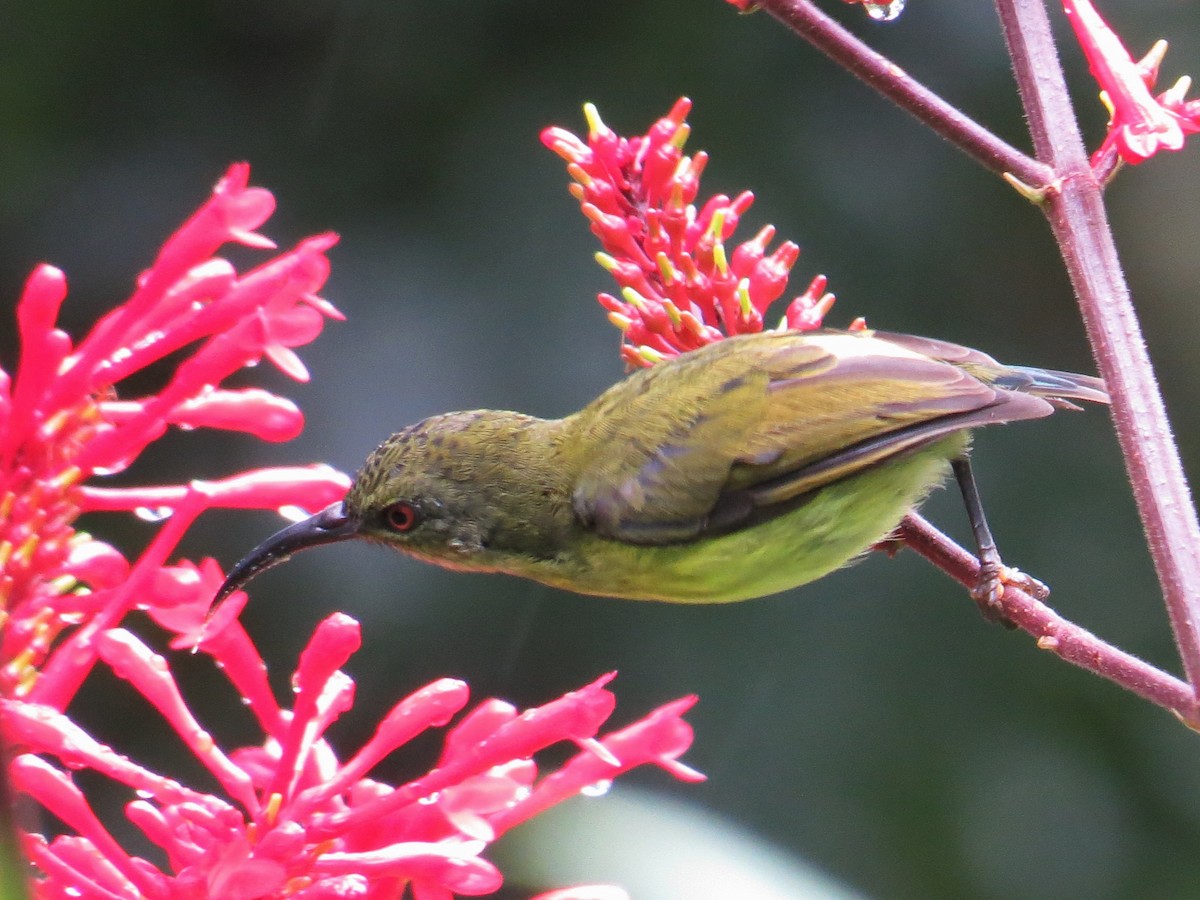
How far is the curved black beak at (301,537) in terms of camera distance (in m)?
1.92

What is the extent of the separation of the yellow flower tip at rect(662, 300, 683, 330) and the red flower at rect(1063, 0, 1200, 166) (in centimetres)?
56

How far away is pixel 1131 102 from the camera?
1.83m

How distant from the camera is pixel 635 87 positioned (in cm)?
365

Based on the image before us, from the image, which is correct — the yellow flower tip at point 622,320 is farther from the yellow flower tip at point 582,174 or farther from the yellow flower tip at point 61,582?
the yellow flower tip at point 61,582

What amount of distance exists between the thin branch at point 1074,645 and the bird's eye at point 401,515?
0.73 metres

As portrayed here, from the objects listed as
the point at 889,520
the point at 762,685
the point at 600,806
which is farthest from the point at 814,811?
the point at 889,520

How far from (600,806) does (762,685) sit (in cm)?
74

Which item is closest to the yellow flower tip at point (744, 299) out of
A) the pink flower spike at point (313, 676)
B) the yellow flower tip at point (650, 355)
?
the yellow flower tip at point (650, 355)

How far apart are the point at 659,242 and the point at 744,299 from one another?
5.5 inches

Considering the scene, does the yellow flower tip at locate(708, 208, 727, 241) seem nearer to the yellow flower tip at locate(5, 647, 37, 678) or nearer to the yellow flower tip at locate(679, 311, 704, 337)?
the yellow flower tip at locate(679, 311, 704, 337)

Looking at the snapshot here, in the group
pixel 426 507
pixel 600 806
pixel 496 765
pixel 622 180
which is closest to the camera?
pixel 496 765

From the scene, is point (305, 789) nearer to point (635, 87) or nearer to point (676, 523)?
point (676, 523)

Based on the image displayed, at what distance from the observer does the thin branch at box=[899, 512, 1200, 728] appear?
1.59 meters

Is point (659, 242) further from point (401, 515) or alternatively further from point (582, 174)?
point (401, 515)
